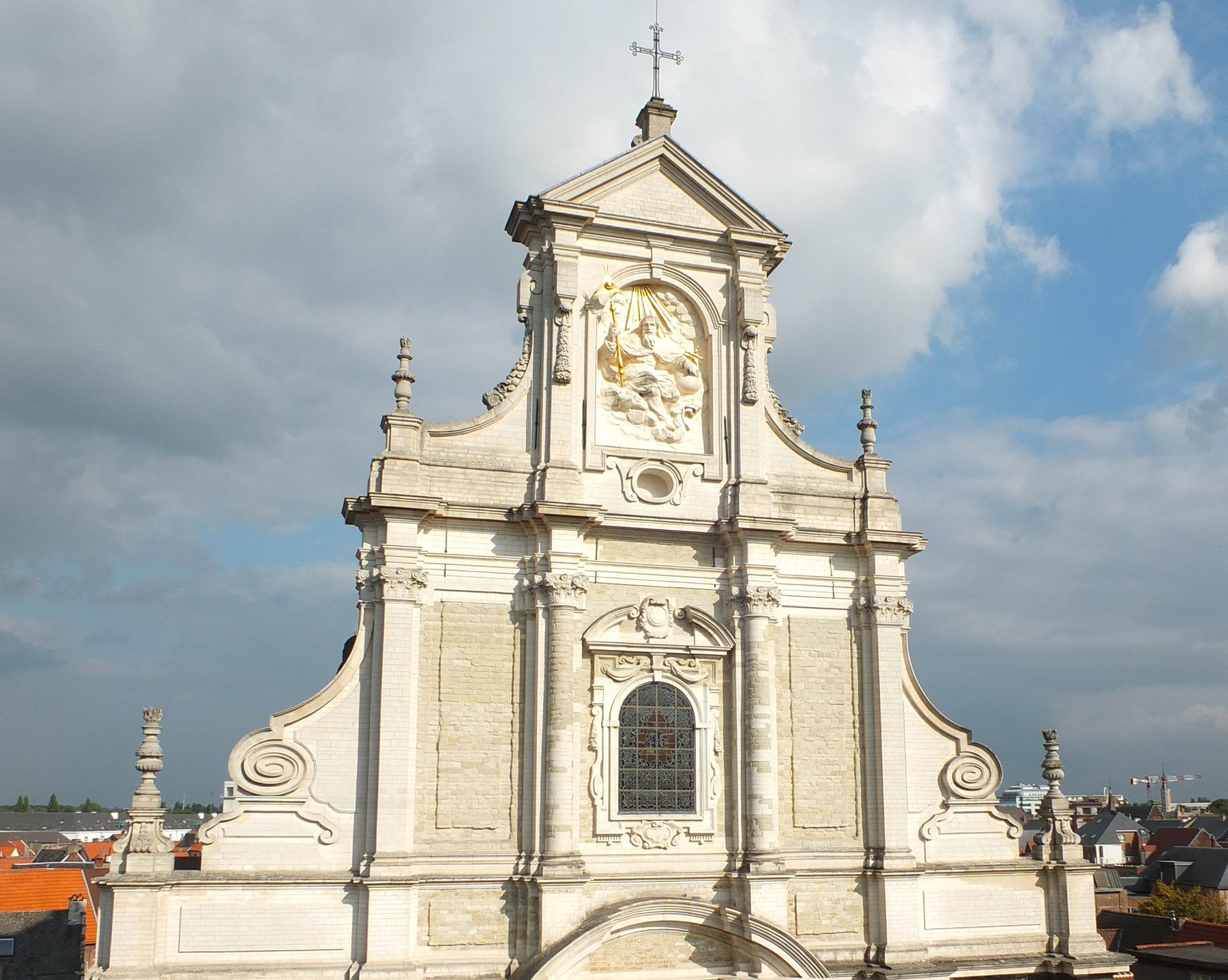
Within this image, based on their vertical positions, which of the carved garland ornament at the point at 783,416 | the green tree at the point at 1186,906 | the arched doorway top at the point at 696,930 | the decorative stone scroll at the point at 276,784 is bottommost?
the green tree at the point at 1186,906

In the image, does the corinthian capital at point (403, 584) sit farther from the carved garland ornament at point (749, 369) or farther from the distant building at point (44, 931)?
the distant building at point (44, 931)

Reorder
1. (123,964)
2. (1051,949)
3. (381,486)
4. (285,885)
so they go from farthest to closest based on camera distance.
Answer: (1051,949), (381,486), (285,885), (123,964)

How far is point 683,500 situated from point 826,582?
109 inches

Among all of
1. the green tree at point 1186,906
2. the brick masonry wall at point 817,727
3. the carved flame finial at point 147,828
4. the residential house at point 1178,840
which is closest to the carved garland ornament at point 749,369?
the brick masonry wall at point 817,727

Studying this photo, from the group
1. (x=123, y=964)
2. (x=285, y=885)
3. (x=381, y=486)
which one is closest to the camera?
(x=123, y=964)

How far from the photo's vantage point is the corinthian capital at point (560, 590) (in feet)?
54.5

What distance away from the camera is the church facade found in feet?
50.2

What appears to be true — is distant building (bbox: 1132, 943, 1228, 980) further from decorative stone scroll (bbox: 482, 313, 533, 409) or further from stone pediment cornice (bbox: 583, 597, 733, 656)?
decorative stone scroll (bbox: 482, 313, 533, 409)

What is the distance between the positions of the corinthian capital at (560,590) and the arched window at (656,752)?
174 centimetres

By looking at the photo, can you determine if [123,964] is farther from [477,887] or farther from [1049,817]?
[1049,817]

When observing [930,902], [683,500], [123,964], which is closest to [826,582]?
[683,500]

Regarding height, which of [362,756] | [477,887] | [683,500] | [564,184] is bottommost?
[477,887]

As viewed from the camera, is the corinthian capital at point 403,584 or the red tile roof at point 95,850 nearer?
the corinthian capital at point 403,584

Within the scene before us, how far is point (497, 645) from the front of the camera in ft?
54.5
